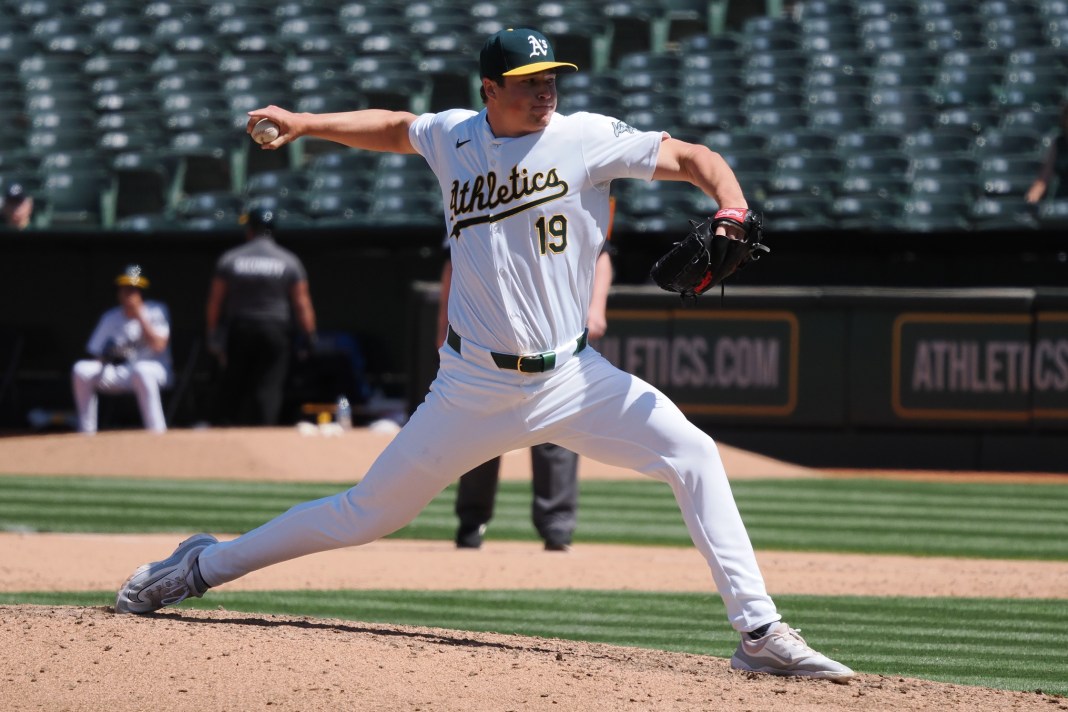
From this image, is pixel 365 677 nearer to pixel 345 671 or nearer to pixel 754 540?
pixel 345 671

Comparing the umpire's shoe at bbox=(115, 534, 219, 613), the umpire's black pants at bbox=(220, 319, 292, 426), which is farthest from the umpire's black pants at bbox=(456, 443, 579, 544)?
the umpire's black pants at bbox=(220, 319, 292, 426)

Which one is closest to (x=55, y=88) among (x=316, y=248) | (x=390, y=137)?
(x=316, y=248)

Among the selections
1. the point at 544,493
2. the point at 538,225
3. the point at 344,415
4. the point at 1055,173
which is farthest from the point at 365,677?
the point at 1055,173

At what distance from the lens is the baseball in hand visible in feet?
15.1

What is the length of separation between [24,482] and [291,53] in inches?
332

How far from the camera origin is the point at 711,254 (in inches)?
169

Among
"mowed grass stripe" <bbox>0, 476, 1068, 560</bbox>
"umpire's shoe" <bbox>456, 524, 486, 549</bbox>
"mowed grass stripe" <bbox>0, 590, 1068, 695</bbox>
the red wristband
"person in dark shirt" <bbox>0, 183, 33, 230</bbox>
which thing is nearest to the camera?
the red wristband

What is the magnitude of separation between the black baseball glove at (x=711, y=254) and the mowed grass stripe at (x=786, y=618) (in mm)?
1473

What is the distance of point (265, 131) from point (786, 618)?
2.96 meters

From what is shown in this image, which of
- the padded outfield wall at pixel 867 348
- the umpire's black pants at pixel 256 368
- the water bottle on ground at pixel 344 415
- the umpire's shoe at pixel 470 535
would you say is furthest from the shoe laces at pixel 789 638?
the water bottle on ground at pixel 344 415

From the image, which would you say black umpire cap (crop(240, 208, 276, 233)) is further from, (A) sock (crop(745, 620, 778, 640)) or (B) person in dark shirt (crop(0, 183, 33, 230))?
(A) sock (crop(745, 620, 778, 640))

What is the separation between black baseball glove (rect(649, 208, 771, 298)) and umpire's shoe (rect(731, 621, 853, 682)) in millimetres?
959

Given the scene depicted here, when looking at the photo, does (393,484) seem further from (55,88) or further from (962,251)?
(55,88)

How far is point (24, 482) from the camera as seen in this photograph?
1137cm
